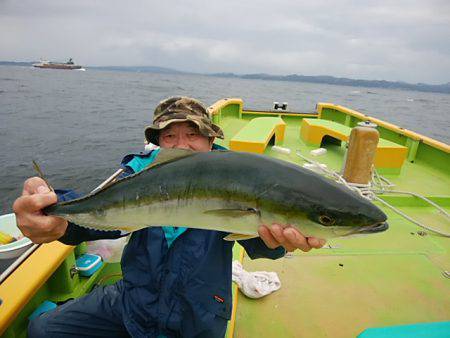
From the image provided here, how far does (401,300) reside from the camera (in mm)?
3818

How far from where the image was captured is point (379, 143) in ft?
26.7

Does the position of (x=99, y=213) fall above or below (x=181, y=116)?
below

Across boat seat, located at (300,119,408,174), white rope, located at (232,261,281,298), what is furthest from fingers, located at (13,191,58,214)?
boat seat, located at (300,119,408,174)

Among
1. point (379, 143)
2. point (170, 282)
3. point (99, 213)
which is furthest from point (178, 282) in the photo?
point (379, 143)

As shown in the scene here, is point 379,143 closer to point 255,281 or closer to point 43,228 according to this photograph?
point 255,281

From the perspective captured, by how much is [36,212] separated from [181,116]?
1396 millimetres

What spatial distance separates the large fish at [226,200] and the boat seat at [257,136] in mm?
4826

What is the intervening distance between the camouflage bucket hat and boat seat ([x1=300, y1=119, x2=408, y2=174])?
6.23 meters

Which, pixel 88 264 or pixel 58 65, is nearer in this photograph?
pixel 88 264

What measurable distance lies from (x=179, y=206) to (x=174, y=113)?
47.8 inches

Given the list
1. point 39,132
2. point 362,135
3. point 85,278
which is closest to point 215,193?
point 85,278

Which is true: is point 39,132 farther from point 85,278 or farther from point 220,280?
point 220,280

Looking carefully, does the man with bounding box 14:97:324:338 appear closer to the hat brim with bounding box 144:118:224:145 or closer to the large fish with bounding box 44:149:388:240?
the hat brim with bounding box 144:118:224:145

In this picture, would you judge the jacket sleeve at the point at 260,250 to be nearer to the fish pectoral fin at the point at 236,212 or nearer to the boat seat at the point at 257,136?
the fish pectoral fin at the point at 236,212
